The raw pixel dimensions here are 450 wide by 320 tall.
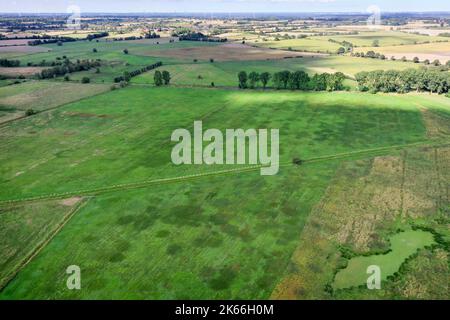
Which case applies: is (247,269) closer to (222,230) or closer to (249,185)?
(222,230)

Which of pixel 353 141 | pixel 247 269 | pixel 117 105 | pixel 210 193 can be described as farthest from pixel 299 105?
pixel 247 269

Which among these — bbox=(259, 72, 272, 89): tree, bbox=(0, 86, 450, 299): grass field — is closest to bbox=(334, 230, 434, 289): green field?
bbox=(0, 86, 450, 299): grass field

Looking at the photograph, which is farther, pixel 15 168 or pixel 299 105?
pixel 299 105

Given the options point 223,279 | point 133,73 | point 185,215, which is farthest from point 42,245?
point 133,73

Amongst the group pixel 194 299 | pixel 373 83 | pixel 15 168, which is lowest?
pixel 194 299

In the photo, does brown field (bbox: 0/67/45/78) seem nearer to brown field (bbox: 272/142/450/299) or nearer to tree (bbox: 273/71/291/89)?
tree (bbox: 273/71/291/89)

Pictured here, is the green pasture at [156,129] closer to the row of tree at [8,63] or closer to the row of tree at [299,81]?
the row of tree at [299,81]

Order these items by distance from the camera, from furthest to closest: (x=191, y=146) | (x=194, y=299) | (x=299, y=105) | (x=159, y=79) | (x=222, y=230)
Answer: (x=159, y=79) → (x=299, y=105) → (x=191, y=146) → (x=222, y=230) → (x=194, y=299)
